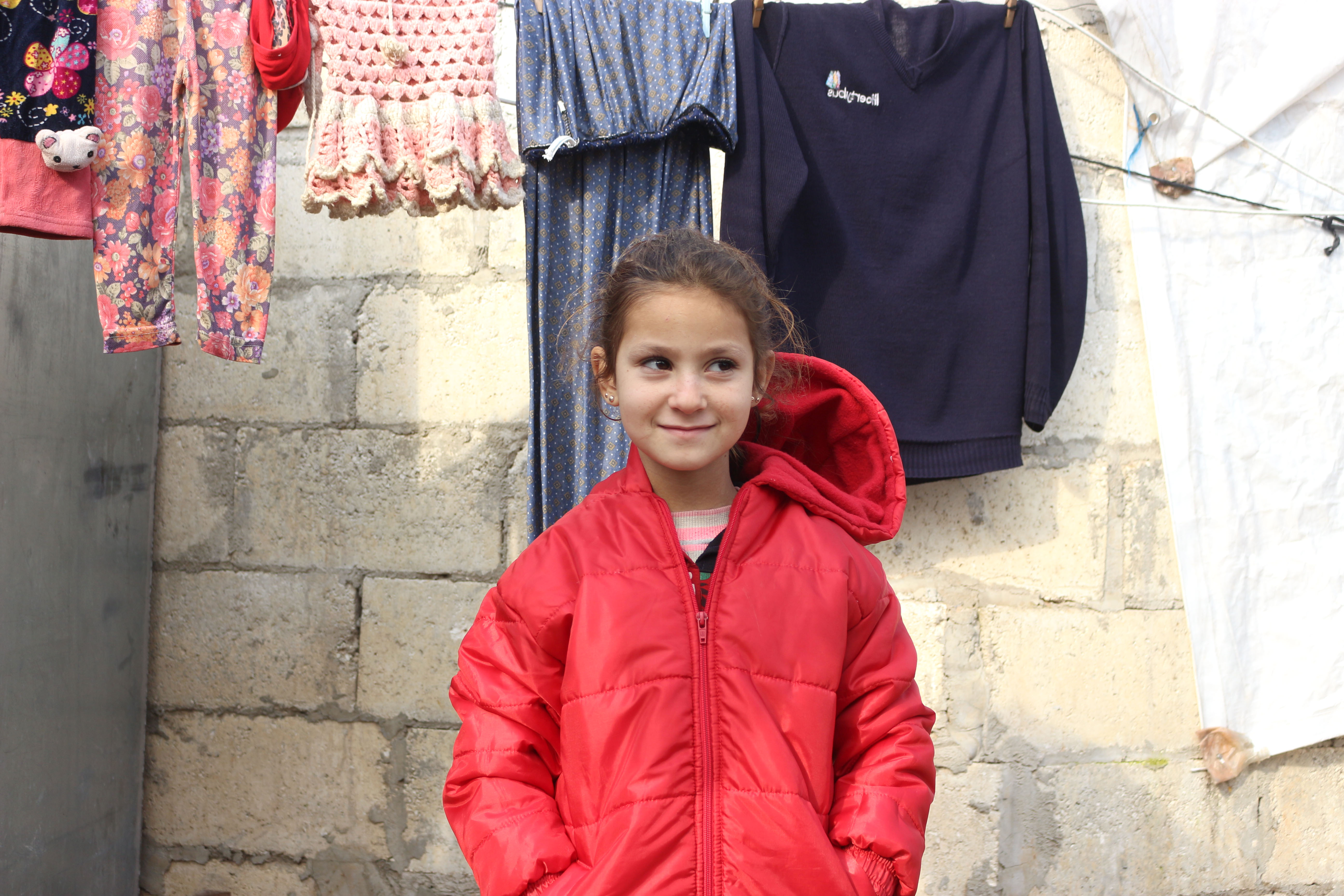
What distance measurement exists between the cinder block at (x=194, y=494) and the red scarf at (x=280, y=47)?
1255 millimetres

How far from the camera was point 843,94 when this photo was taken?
6.84ft

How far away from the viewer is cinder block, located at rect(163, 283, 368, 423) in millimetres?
2600

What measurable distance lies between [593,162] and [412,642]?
142 cm

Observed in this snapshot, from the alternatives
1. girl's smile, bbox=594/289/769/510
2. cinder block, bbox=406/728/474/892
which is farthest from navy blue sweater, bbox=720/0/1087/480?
cinder block, bbox=406/728/474/892

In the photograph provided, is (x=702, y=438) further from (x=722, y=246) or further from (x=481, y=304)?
(x=481, y=304)

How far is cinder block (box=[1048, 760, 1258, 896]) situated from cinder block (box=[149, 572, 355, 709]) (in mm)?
2008

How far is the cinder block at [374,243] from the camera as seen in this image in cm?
259

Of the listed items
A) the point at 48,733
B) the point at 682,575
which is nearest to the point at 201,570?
the point at 48,733

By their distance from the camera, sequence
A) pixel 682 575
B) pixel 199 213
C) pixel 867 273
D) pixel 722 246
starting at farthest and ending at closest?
pixel 867 273, pixel 199 213, pixel 722 246, pixel 682 575

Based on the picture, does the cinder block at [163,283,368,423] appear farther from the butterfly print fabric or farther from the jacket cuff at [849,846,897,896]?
the jacket cuff at [849,846,897,896]

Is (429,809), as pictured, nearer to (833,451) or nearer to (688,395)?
(833,451)

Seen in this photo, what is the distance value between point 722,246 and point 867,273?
0.69m

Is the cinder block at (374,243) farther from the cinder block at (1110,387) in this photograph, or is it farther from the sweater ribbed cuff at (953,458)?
the cinder block at (1110,387)

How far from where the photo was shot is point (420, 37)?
1.79m
